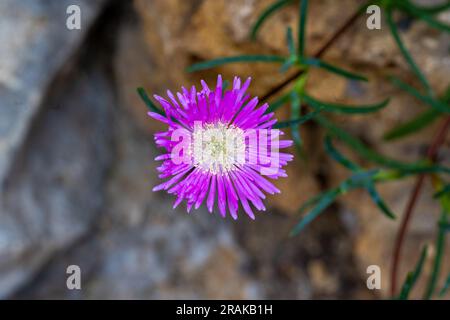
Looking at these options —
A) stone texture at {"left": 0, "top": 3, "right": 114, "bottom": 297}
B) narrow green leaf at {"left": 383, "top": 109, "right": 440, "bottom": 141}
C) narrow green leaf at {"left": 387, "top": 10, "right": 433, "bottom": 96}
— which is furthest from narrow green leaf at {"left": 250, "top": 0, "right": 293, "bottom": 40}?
stone texture at {"left": 0, "top": 3, "right": 114, "bottom": 297}

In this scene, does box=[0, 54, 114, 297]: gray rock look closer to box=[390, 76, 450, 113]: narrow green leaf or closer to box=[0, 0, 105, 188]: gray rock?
box=[0, 0, 105, 188]: gray rock

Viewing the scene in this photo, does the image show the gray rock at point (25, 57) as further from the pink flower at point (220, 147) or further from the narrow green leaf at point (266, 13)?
the pink flower at point (220, 147)

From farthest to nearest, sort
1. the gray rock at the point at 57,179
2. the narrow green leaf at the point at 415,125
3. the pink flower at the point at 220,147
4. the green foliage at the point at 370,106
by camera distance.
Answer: the gray rock at the point at 57,179 < the narrow green leaf at the point at 415,125 < the green foliage at the point at 370,106 < the pink flower at the point at 220,147

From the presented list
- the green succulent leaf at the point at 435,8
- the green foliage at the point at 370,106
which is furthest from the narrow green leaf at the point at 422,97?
the green succulent leaf at the point at 435,8

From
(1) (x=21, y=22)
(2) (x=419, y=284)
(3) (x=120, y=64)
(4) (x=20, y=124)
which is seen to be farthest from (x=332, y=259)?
(1) (x=21, y=22)

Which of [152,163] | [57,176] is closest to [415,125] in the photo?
[152,163]

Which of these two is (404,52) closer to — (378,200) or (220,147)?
(378,200)
